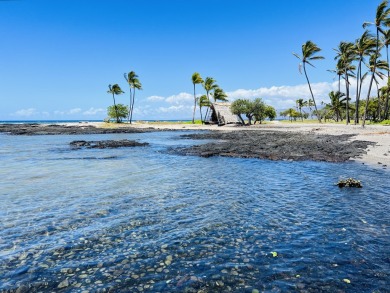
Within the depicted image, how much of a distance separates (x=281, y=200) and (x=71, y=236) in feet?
28.4

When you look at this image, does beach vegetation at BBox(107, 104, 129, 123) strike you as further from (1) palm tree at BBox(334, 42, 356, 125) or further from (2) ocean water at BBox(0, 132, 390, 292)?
(2) ocean water at BBox(0, 132, 390, 292)

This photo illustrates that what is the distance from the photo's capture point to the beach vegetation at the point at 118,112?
101 m

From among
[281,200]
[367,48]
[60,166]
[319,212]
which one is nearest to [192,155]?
[60,166]

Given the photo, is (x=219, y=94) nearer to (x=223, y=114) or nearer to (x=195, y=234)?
(x=223, y=114)

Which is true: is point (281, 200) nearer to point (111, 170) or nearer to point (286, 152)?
point (111, 170)

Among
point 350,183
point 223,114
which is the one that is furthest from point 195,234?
point 223,114

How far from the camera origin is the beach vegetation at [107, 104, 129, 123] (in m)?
101

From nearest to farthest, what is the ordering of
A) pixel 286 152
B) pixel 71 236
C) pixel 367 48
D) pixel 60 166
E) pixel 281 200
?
pixel 71 236, pixel 281 200, pixel 60 166, pixel 286 152, pixel 367 48

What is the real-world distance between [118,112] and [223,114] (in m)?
43.2

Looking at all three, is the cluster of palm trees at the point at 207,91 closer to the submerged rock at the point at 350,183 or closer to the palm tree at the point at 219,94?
the palm tree at the point at 219,94

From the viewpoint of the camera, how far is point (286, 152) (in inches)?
1082

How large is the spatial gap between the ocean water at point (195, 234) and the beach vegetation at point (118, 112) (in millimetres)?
87467

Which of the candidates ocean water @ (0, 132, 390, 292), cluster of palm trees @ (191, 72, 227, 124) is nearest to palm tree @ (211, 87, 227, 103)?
cluster of palm trees @ (191, 72, 227, 124)

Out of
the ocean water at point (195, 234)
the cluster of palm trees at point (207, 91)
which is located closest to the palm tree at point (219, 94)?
the cluster of palm trees at point (207, 91)
